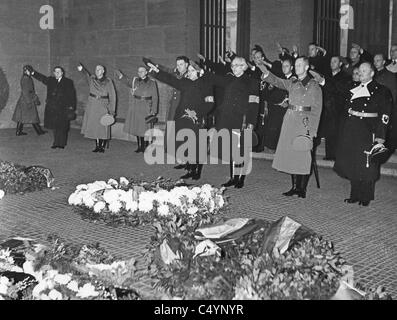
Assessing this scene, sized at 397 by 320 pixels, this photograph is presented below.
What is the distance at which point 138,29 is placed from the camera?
14.3 meters

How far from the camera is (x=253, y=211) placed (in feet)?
23.2

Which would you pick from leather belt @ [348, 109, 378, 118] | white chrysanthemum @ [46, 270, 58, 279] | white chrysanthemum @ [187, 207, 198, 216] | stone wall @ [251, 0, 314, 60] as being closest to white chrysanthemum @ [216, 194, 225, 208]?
white chrysanthemum @ [187, 207, 198, 216]

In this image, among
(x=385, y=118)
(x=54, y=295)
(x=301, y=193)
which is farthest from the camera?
(x=301, y=193)

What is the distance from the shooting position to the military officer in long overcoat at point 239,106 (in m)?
8.25

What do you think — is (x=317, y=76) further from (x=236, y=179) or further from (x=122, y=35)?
(x=122, y=35)

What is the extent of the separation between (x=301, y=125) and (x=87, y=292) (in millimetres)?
4741

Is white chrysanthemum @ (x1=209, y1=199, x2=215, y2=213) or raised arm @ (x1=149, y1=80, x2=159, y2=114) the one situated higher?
raised arm @ (x1=149, y1=80, x2=159, y2=114)

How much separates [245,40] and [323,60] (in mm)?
3425

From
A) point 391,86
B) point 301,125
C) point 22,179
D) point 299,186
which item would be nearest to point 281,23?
point 391,86

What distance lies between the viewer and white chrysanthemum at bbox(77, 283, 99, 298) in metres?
3.65

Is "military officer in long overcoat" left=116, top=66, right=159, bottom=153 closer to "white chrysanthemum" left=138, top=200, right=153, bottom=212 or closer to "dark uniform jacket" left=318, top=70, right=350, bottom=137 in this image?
"dark uniform jacket" left=318, top=70, right=350, bottom=137

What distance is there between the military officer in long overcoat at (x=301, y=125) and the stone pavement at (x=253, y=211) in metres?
0.41

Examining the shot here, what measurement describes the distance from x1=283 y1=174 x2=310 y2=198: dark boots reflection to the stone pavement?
12 centimetres
